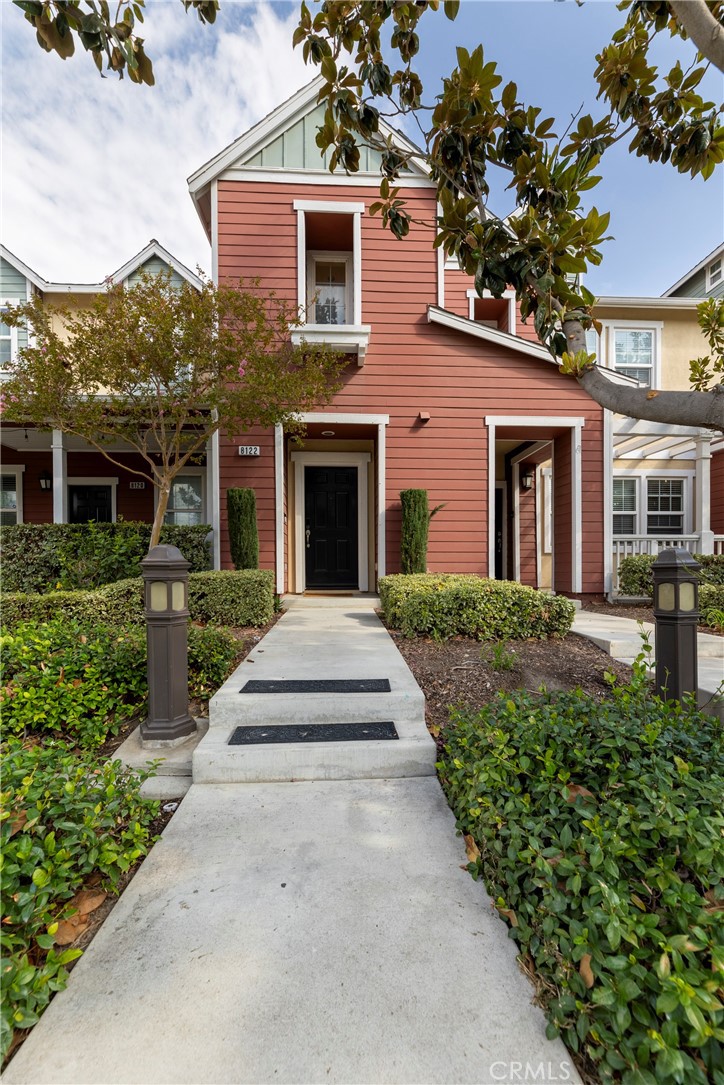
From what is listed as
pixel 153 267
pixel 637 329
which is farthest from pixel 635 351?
pixel 153 267

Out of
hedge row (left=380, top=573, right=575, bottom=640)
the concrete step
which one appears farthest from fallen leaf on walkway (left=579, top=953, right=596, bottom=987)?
hedge row (left=380, top=573, right=575, bottom=640)

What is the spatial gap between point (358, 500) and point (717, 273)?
10466 millimetres

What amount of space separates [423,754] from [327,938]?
46.0 inches

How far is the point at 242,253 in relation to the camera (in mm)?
6941

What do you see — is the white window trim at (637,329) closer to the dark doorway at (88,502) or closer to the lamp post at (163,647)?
the lamp post at (163,647)

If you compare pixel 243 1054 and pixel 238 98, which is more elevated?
pixel 238 98

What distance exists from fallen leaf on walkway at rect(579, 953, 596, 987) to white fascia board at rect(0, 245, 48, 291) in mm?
12334

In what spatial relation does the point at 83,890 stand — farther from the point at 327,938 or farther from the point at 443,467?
the point at 443,467

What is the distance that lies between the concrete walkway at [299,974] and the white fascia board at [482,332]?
6819 mm

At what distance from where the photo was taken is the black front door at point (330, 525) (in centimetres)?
823

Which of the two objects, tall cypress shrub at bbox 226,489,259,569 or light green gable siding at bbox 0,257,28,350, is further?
light green gable siding at bbox 0,257,28,350

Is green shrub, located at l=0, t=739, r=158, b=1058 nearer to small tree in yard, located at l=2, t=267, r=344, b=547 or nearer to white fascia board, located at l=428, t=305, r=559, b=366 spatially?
small tree in yard, located at l=2, t=267, r=344, b=547

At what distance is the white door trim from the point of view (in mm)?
8109

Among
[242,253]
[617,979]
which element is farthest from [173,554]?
[242,253]
